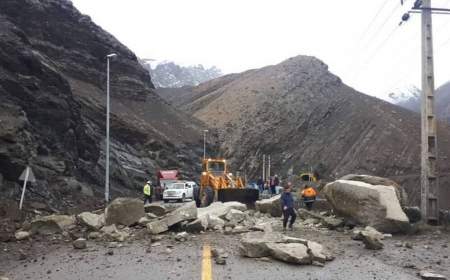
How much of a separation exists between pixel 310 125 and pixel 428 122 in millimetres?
66809

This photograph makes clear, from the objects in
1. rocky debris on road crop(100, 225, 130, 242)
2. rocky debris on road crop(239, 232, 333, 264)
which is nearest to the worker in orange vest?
rocky debris on road crop(100, 225, 130, 242)

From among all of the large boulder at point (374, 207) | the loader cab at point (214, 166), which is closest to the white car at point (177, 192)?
the loader cab at point (214, 166)

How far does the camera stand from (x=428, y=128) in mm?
17516

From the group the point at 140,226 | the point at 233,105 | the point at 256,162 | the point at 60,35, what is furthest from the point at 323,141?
the point at 140,226

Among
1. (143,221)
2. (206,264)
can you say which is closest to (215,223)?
(143,221)

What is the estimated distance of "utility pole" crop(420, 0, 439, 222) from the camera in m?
17.1

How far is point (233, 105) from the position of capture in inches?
3708

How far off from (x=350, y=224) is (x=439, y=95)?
14882cm

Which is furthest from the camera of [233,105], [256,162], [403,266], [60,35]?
[233,105]

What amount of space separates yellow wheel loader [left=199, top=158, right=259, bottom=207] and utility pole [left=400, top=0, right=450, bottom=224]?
488 inches

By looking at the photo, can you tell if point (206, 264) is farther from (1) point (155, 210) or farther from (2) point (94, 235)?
(1) point (155, 210)

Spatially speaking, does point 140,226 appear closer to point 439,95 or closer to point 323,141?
point 323,141

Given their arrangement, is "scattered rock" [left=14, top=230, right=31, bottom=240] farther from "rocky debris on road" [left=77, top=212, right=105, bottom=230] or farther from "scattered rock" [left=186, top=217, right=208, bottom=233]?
"scattered rock" [left=186, top=217, right=208, bottom=233]

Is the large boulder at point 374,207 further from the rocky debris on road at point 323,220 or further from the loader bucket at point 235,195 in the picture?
the loader bucket at point 235,195
